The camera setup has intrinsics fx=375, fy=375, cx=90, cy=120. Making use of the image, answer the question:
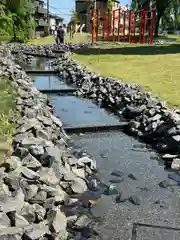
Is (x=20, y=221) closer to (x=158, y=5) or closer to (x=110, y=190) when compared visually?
(x=110, y=190)

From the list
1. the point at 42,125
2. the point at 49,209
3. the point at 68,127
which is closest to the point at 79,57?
the point at 68,127

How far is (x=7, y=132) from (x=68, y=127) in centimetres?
244

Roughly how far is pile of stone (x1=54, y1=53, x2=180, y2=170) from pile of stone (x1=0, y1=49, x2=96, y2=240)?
1.70 m

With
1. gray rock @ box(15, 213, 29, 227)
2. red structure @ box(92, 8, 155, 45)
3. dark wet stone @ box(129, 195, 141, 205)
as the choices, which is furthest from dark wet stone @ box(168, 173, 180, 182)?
red structure @ box(92, 8, 155, 45)

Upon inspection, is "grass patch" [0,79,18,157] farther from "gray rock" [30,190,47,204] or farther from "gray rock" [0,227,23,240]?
"gray rock" [0,227,23,240]

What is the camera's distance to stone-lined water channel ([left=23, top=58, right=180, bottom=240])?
4676 mm

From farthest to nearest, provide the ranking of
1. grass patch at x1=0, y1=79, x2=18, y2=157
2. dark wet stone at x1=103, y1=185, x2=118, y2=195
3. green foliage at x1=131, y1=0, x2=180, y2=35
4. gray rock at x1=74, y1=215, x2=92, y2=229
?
green foliage at x1=131, y1=0, x2=180, y2=35
dark wet stone at x1=103, y1=185, x2=118, y2=195
grass patch at x1=0, y1=79, x2=18, y2=157
gray rock at x1=74, y1=215, x2=92, y2=229

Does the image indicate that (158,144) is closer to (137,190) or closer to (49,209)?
(137,190)

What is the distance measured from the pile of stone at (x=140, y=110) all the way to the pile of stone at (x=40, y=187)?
170 centimetres

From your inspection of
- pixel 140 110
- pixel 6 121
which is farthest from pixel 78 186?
pixel 140 110

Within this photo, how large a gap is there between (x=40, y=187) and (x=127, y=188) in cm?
145

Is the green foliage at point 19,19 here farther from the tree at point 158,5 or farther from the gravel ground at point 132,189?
the gravel ground at point 132,189

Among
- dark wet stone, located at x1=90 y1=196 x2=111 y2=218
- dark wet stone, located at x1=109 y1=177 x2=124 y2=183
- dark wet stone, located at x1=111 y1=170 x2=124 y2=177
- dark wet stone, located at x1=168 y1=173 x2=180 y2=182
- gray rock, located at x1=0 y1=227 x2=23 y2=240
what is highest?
gray rock, located at x1=0 y1=227 x2=23 y2=240

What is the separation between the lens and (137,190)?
5.62m
